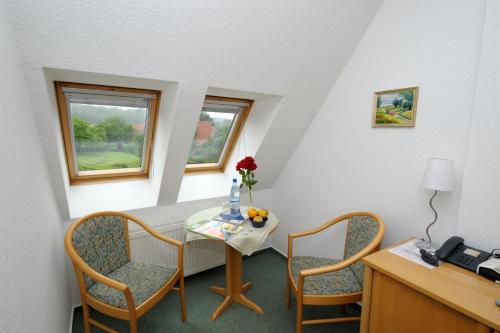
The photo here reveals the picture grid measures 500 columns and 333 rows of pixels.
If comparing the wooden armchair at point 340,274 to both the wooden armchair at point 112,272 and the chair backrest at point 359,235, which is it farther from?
the wooden armchair at point 112,272

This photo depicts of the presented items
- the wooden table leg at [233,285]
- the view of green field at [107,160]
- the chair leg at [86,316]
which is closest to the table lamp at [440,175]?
the wooden table leg at [233,285]

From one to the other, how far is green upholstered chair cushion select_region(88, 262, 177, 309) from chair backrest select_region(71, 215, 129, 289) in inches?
3.1

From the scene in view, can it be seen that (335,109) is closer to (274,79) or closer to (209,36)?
(274,79)

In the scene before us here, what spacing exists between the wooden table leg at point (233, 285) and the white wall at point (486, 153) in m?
1.74

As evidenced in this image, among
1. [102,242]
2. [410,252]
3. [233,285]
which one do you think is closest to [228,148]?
[233,285]

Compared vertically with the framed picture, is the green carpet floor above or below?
below

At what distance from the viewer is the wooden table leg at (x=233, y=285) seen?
7.25 feet

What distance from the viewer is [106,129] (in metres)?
2.30

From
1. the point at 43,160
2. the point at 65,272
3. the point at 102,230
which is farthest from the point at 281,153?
the point at 65,272

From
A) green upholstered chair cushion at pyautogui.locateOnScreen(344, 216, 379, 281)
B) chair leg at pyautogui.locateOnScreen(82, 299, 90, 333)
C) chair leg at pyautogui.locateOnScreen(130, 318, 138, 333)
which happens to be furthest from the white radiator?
green upholstered chair cushion at pyautogui.locateOnScreen(344, 216, 379, 281)

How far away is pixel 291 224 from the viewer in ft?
9.99

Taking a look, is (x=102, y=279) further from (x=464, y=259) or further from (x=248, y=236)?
(x=464, y=259)

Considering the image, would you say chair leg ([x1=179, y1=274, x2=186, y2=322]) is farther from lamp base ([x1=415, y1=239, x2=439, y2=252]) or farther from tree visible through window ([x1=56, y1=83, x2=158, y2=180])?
lamp base ([x1=415, y1=239, x2=439, y2=252])

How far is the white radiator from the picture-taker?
2270 mm
